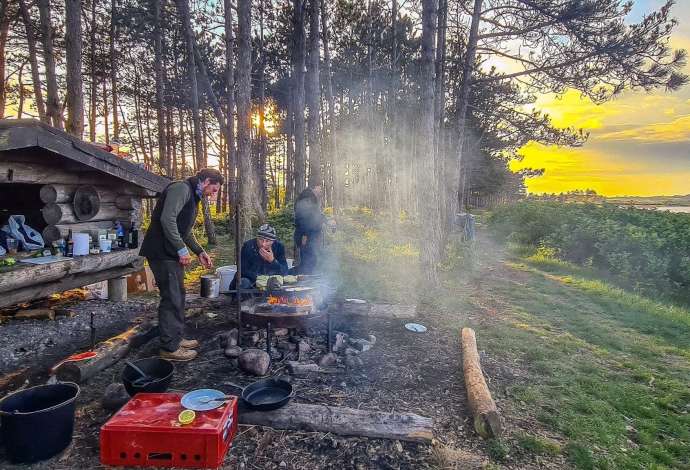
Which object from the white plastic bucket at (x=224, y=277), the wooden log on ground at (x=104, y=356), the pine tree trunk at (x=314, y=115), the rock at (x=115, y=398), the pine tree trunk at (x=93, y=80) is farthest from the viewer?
the pine tree trunk at (x=93, y=80)

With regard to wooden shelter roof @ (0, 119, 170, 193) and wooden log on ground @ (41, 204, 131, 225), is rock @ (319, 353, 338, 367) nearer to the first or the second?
wooden shelter roof @ (0, 119, 170, 193)

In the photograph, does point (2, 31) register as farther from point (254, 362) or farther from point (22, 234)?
point (254, 362)

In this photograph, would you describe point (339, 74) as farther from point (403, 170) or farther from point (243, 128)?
point (243, 128)

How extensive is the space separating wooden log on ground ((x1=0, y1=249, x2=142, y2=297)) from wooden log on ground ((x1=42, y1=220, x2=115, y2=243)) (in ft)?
1.58

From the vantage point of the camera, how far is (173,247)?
4590 mm

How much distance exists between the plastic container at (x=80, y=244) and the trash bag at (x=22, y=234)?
43cm

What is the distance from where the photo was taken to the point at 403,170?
30.9 metres

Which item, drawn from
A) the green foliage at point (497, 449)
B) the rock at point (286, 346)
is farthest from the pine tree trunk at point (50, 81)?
the green foliage at point (497, 449)

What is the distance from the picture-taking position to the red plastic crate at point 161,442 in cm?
281

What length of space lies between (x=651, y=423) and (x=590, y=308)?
4.80m

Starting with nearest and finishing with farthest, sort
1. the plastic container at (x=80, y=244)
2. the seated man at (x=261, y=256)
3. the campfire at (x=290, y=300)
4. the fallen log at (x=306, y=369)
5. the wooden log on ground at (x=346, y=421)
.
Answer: the wooden log on ground at (x=346, y=421) < the fallen log at (x=306, y=369) < the campfire at (x=290, y=300) < the plastic container at (x=80, y=244) < the seated man at (x=261, y=256)

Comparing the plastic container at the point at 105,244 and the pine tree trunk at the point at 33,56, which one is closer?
the plastic container at the point at 105,244

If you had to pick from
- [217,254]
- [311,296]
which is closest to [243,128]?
[217,254]

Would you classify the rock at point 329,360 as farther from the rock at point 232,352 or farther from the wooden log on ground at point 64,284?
the wooden log on ground at point 64,284
